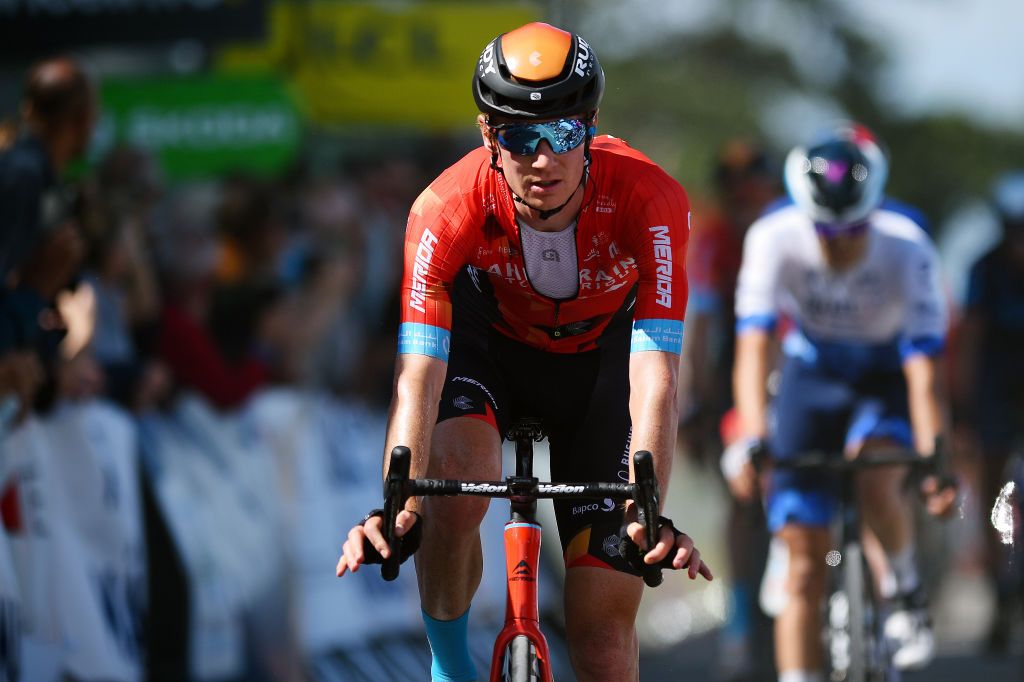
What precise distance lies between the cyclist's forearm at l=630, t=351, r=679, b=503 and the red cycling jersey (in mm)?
49

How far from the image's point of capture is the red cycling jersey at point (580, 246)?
5.39 meters

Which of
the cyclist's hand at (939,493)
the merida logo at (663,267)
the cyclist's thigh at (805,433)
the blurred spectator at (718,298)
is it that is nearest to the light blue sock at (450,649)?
the merida logo at (663,267)

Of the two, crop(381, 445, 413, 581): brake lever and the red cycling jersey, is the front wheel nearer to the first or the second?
the red cycling jersey

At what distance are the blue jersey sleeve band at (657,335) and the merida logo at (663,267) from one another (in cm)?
6

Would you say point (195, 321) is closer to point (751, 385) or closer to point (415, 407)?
point (751, 385)

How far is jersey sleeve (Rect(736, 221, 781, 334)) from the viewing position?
8.12 meters

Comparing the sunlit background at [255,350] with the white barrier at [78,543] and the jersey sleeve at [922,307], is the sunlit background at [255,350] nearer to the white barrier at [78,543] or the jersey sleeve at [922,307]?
the white barrier at [78,543]

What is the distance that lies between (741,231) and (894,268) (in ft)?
10.1

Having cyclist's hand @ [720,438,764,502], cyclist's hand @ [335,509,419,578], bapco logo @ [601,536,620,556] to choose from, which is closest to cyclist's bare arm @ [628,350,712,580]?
bapco logo @ [601,536,620,556]

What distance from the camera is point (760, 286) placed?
26.8 feet

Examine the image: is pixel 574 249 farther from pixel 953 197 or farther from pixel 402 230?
pixel 953 197

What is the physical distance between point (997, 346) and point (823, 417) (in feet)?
14.1

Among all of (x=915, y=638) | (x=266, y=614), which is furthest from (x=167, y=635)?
(x=915, y=638)

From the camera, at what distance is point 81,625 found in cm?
793
